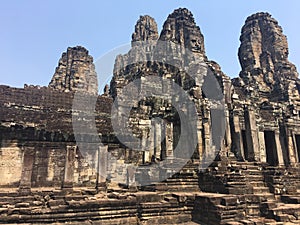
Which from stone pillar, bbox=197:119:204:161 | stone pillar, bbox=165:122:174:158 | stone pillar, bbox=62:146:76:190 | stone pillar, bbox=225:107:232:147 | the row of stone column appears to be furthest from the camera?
the row of stone column

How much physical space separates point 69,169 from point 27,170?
6.39 ft

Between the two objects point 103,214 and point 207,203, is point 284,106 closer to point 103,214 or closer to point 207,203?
point 207,203

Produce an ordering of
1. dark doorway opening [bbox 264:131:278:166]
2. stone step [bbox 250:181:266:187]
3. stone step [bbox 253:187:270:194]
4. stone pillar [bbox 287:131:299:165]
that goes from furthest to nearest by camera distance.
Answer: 1. dark doorway opening [bbox 264:131:278:166]
2. stone pillar [bbox 287:131:299:165]
3. stone step [bbox 250:181:266:187]
4. stone step [bbox 253:187:270:194]

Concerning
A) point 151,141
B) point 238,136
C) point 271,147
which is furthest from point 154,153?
point 271,147

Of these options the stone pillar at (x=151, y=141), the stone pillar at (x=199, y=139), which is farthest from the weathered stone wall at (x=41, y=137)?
the stone pillar at (x=199, y=139)

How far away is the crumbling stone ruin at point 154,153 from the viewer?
888 cm

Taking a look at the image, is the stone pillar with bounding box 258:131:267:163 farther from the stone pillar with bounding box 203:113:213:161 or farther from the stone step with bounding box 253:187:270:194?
the stone step with bounding box 253:187:270:194

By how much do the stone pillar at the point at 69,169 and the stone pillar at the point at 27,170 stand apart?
1596 mm

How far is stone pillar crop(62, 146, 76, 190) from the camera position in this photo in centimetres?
1157

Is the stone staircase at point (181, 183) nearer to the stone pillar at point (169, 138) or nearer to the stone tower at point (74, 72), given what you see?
the stone pillar at point (169, 138)

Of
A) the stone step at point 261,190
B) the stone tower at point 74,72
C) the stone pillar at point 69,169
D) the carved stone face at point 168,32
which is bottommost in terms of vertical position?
the stone step at point 261,190

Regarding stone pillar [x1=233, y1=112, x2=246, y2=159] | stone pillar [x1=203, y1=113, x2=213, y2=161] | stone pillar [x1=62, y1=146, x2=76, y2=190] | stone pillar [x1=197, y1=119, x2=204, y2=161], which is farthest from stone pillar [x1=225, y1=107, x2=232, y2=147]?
stone pillar [x1=62, y1=146, x2=76, y2=190]

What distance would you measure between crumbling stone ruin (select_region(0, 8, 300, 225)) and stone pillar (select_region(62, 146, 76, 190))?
4 centimetres

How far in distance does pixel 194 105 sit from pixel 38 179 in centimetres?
1025
